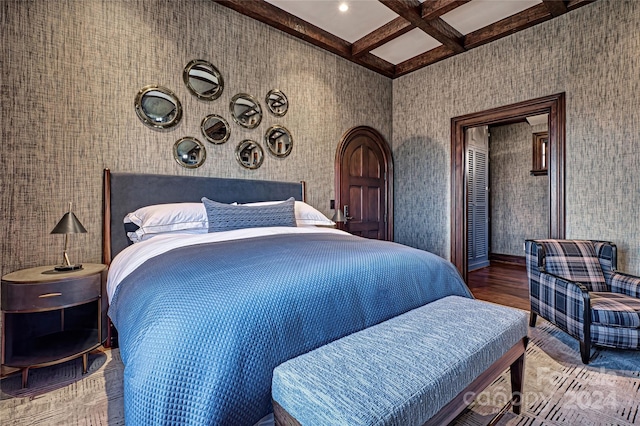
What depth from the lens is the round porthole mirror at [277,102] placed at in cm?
323

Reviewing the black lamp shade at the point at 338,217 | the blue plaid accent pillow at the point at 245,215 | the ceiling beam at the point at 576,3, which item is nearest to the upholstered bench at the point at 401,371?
the blue plaid accent pillow at the point at 245,215

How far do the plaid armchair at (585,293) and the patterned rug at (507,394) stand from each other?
0.63 ft

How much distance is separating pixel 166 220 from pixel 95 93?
111 cm

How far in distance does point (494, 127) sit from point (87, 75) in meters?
6.32

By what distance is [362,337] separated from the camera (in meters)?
1.17

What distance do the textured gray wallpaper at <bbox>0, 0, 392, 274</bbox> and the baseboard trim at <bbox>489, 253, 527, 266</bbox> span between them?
4.62 m

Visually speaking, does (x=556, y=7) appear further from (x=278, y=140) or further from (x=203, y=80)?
(x=203, y=80)

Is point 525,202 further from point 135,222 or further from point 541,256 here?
point 135,222

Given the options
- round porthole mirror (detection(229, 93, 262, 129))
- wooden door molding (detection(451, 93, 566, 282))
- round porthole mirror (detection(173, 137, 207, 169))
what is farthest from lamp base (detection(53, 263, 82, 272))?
wooden door molding (detection(451, 93, 566, 282))

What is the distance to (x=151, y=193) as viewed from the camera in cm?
249

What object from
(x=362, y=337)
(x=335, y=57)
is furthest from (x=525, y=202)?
(x=362, y=337)

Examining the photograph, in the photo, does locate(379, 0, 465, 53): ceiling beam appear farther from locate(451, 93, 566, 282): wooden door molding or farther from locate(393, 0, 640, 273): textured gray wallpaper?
locate(451, 93, 566, 282): wooden door molding

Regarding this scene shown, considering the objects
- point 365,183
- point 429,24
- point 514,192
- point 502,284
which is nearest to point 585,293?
point 502,284

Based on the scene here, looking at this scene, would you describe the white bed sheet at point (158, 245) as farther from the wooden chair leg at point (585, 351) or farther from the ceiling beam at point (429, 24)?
the ceiling beam at point (429, 24)
